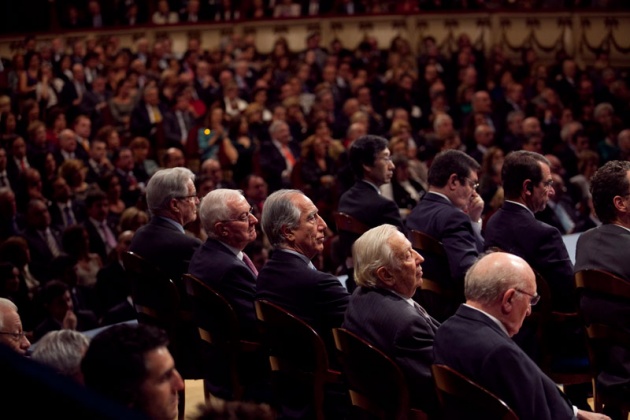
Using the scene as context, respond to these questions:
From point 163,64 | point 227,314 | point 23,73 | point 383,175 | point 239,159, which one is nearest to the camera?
point 227,314

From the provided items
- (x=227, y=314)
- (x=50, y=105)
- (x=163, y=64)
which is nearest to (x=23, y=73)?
(x=50, y=105)

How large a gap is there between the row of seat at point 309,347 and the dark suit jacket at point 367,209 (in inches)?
52.7

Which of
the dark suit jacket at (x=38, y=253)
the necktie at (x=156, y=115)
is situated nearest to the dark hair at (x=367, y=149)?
the dark suit jacket at (x=38, y=253)

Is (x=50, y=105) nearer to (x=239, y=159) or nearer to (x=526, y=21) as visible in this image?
(x=239, y=159)

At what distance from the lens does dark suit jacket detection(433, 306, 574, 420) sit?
3.07 metres

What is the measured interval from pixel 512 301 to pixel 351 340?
1.91 ft

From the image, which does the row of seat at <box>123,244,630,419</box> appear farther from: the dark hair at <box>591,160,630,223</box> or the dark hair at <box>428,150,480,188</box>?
the dark hair at <box>428,150,480,188</box>

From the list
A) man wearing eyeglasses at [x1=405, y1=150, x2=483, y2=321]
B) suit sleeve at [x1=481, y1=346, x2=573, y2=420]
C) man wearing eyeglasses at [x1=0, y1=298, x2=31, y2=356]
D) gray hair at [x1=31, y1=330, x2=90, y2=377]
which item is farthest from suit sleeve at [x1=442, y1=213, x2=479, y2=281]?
gray hair at [x1=31, y1=330, x2=90, y2=377]

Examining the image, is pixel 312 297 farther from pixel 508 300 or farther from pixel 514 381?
pixel 514 381

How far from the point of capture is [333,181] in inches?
330

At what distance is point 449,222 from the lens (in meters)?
4.86

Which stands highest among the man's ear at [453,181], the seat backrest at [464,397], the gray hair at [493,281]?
the gray hair at [493,281]

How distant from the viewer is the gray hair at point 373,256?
362cm

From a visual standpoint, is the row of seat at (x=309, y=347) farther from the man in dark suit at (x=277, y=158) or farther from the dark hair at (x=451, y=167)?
the man in dark suit at (x=277, y=158)
